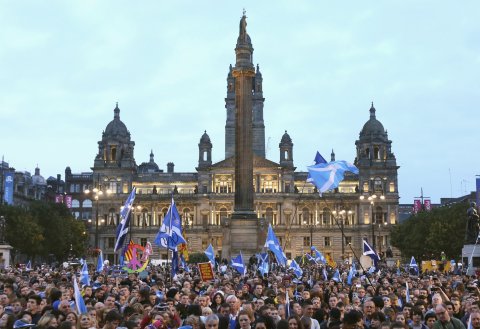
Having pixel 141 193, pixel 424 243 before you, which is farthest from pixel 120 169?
pixel 424 243

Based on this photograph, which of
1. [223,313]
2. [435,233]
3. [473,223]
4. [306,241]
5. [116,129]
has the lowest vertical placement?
[223,313]

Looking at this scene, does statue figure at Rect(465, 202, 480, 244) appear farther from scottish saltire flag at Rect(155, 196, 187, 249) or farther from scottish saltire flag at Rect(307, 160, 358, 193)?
scottish saltire flag at Rect(155, 196, 187, 249)

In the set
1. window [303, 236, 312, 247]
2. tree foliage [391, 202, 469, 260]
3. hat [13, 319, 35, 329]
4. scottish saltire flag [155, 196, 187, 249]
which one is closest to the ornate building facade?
window [303, 236, 312, 247]

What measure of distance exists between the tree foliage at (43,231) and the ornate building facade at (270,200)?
2739 centimetres

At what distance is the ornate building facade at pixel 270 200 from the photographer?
416ft

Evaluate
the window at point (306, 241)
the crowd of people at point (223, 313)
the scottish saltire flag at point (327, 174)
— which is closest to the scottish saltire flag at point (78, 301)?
the crowd of people at point (223, 313)

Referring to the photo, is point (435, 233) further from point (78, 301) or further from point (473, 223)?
point (78, 301)

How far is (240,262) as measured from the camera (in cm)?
3138

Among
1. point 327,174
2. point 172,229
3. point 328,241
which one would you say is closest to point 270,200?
point 328,241

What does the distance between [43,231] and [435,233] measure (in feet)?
167

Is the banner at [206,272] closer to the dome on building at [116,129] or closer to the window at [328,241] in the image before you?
the window at [328,241]

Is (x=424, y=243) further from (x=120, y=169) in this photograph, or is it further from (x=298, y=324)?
(x=298, y=324)

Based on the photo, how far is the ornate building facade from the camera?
127m

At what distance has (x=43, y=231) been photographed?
87.6 metres
